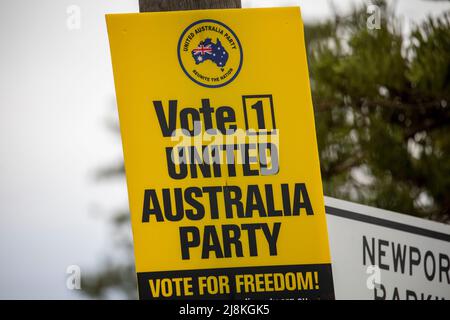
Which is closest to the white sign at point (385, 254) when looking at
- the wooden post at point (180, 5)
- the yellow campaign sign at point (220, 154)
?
the yellow campaign sign at point (220, 154)

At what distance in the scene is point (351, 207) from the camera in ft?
10.4

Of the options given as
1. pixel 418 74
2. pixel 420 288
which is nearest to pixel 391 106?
pixel 418 74

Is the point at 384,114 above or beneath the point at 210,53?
above

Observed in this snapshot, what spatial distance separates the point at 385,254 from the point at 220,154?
95 cm

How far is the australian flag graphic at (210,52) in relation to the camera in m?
2.71

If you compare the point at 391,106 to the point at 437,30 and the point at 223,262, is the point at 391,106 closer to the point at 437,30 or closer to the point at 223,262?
the point at 437,30

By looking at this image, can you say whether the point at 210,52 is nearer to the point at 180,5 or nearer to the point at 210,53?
the point at 210,53

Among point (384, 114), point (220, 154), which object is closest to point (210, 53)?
point (220, 154)

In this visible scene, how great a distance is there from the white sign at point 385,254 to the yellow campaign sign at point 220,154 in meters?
0.43

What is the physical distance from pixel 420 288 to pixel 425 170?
1617 mm

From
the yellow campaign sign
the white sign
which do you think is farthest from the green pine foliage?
the yellow campaign sign

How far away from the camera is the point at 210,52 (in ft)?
8.93

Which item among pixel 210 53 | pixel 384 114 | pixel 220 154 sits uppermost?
pixel 384 114

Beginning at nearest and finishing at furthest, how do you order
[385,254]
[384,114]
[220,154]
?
[220,154]
[385,254]
[384,114]
